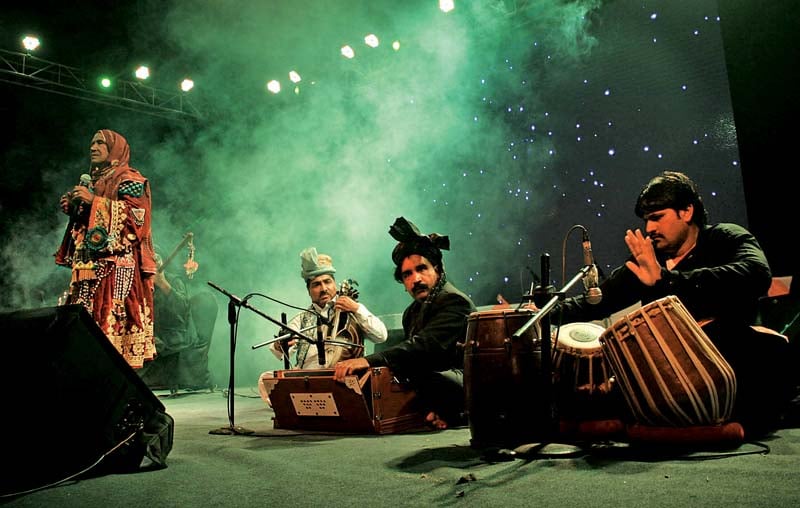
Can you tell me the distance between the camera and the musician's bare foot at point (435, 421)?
355cm

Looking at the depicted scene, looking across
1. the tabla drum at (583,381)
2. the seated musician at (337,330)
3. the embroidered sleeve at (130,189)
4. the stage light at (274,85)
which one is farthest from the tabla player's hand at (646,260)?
the stage light at (274,85)

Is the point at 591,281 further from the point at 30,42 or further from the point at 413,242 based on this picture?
the point at 30,42

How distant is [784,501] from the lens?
4.84 ft

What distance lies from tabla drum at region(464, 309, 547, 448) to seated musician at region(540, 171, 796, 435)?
588 millimetres

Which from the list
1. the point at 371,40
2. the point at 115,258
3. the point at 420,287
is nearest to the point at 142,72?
the point at 371,40

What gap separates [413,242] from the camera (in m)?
3.80

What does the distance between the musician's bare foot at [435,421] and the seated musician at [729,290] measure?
1.61 metres

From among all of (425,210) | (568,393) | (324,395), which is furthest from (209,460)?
(425,210)

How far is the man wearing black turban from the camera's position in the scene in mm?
3469

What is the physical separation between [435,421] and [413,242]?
114cm

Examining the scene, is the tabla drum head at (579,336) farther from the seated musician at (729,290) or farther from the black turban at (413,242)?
the black turban at (413,242)

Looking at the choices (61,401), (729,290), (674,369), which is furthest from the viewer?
(729,290)

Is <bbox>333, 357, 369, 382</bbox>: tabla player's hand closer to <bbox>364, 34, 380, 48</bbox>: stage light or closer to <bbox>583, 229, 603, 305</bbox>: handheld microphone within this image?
<bbox>583, 229, 603, 305</bbox>: handheld microphone

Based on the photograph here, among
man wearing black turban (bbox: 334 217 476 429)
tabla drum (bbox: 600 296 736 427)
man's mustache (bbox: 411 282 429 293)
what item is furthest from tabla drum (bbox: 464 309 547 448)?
man's mustache (bbox: 411 282 429 293)
